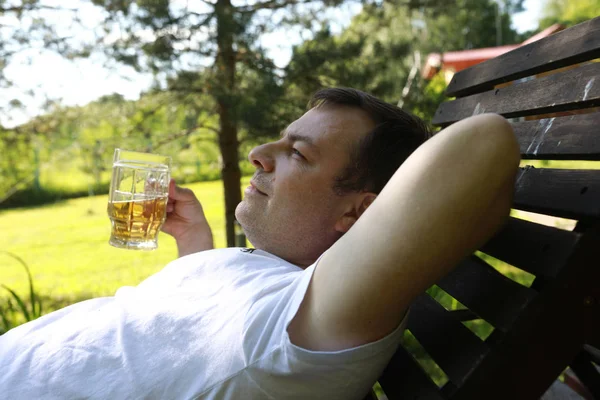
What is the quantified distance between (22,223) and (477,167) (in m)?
14.0

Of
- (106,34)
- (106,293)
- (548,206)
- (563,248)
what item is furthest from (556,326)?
(106,293)

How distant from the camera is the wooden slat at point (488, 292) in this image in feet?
3.37

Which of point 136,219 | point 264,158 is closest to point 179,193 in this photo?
point 136,219

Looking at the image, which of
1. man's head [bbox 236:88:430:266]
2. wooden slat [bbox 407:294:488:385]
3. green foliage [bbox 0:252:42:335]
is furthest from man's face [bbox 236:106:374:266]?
green foliage [bbox 0:252:42:335]

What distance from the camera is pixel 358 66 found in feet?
18.5

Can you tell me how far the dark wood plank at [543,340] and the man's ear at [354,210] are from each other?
2.11ft

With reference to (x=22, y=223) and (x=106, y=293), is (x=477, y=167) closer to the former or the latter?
(x=106, y=293)

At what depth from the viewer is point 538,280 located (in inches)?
41.9

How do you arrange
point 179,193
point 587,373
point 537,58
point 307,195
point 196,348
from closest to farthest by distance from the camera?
point 196,348
point 587,373
point 537,58
point 307,195
point 179,193

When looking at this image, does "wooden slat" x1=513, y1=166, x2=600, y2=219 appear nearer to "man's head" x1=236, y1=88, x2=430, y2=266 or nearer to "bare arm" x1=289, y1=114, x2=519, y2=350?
"bare arm" x1=289, y1=114, x2=519, y2=350

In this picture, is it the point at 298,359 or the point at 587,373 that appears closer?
the point at 298,359

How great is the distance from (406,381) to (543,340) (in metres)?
0.37

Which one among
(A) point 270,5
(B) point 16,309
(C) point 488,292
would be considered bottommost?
(B) point 16,309

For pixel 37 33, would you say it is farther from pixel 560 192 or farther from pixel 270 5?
pixel 560 192
